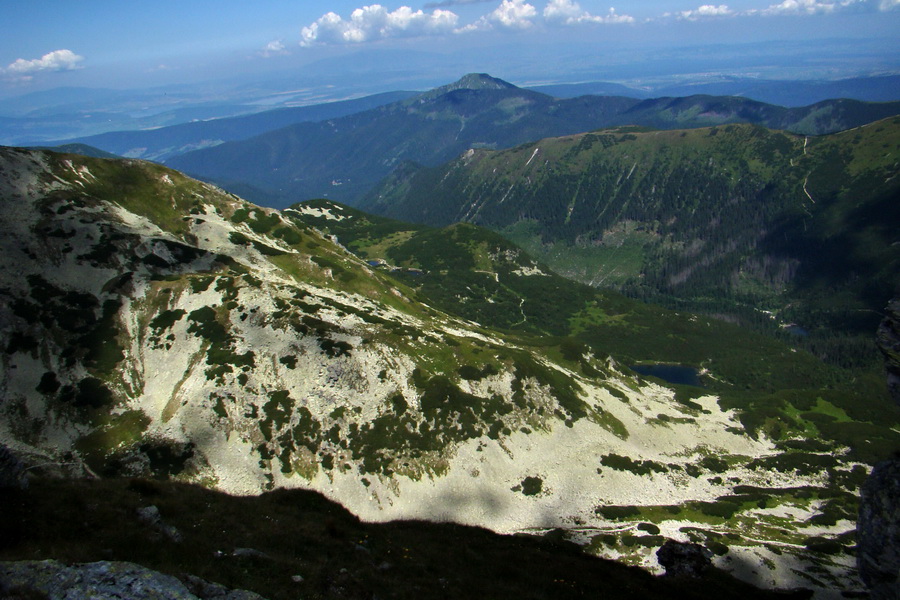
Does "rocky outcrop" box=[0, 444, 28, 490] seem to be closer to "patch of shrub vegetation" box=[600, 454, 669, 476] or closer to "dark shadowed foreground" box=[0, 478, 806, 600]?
"dark shadowed foreground" box=[0, 478, 806, 600]

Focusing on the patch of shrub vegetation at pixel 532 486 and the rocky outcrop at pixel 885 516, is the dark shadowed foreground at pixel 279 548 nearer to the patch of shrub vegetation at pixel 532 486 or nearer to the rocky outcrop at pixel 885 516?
the rocky outcrop at pixel 885 516

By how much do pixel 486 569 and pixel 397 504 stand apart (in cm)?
3871

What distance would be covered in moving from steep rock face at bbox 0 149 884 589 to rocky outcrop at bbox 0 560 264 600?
188 ft

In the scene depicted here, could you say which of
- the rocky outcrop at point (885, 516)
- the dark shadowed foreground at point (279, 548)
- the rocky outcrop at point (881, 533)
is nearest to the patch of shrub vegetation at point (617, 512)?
the dark shadowed foreground at point (279, 548)

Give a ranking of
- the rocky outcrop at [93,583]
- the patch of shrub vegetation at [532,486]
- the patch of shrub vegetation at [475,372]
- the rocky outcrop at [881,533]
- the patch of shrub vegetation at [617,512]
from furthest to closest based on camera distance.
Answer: the patch of shrub vegetation at [475,372]
the patch of shrub vegetation at [532,486]
the patch of shrub vegetation at [617,512]
the rocky outcrop at [881,533]
the rocky outcrop at [93,583]

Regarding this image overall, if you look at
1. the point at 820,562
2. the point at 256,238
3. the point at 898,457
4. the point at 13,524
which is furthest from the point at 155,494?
the point at 256,238

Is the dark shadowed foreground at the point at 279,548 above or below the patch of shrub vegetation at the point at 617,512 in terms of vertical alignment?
above

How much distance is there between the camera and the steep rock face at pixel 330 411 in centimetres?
7675

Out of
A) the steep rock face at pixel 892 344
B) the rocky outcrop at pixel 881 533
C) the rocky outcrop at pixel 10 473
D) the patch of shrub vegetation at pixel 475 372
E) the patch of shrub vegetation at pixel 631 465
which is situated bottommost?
the patch of shrub vegetation at pixel 631 465

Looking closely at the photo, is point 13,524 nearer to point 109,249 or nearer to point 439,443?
point 439,443

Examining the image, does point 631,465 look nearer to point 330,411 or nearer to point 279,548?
point 330,411

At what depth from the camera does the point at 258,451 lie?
7975cm

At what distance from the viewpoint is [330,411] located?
292ft

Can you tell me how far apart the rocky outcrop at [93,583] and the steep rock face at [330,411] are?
5730 centimetres
